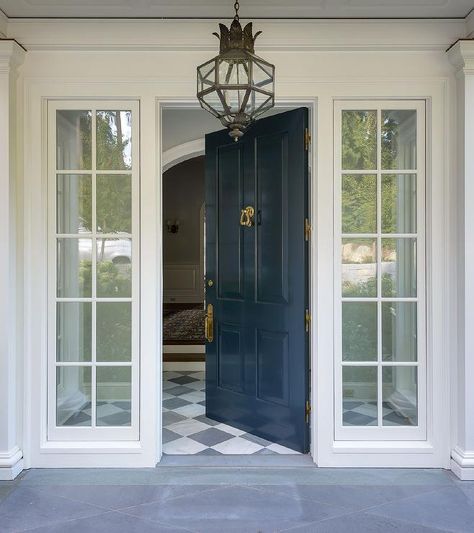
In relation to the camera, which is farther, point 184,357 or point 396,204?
point 184,357

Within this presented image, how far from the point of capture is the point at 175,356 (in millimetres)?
5816

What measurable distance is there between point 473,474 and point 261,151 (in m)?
2.49

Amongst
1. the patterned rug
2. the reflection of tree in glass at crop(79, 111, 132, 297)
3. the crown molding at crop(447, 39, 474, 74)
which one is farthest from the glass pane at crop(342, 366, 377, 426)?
the patterned rug

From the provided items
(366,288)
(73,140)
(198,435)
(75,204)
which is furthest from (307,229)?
(198,435)

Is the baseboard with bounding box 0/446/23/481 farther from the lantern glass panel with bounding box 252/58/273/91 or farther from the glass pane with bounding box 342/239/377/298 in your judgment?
the lantern glass panel with bounding box 252/58/273/91

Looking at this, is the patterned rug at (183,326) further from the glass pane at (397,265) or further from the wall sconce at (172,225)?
the glass pane at (397,265)

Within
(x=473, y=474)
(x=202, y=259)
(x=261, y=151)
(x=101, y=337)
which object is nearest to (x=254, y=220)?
(x=261, y=151)

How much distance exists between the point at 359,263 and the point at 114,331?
1.63 m

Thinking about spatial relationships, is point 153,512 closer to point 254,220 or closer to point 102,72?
point 254,220

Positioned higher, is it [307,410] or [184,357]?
[307,410]

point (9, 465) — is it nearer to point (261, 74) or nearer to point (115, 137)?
point (115, 137)

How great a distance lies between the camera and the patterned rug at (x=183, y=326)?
6.33 m

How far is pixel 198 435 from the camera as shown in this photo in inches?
142

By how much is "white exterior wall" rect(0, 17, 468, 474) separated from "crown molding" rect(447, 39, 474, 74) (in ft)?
0.31
